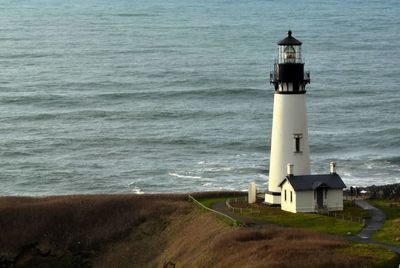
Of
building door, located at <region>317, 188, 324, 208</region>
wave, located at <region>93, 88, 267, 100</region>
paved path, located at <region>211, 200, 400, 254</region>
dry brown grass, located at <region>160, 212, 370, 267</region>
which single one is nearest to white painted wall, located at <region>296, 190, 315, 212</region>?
building door, located at <region>317, 188, 324, 208</region>

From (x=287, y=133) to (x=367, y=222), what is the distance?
640cm

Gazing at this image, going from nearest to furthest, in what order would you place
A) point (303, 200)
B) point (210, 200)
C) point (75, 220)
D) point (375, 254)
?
point (375, 254), point (75, 220), point (303, 200), point (210, 200)

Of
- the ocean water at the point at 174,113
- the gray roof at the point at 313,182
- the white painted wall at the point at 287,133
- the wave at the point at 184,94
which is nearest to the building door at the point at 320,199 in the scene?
the gray roof at the point at 313,182

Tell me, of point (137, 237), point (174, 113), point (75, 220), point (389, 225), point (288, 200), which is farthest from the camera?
point (174, 113)

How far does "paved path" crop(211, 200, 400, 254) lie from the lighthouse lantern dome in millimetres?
7624

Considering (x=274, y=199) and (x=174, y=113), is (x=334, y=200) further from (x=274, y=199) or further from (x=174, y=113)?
(x=174, y=113)

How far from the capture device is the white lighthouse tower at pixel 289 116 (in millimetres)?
52469

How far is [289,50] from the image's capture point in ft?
174

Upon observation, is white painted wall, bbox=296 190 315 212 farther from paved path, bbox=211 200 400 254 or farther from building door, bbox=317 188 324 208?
paved path, bbox=211 200 400 254

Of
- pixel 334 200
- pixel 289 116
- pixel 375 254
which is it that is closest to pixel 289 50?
pixel 289 116

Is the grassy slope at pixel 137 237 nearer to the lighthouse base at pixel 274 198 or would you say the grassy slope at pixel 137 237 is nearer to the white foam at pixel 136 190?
the lighthouse base at pixel 274 198

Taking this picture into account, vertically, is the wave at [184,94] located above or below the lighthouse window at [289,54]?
above

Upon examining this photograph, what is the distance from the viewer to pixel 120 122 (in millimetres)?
97312

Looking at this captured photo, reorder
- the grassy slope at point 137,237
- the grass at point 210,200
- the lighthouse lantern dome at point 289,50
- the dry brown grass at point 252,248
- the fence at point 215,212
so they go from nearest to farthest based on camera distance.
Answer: the dry brown grass at point 252,248, the grassy slope at point 137,237, the fence at point 215,212, the lighthouse lantern dome at point 289,50, the grass at point 210,200
